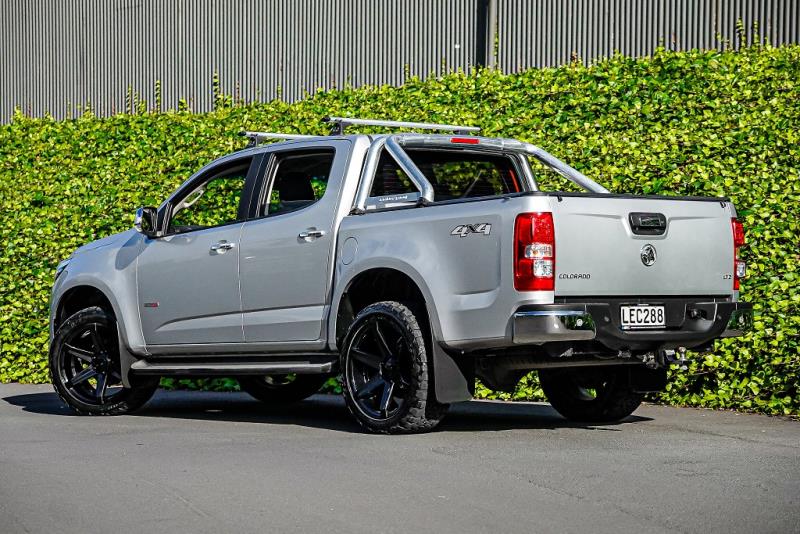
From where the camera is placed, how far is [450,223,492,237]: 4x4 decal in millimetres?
7625

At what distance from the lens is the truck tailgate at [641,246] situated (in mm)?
7582

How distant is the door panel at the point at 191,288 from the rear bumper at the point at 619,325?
2729 millimetres

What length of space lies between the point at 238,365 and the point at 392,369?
1.57 m

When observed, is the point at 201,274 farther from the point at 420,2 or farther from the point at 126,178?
the point at 420,2

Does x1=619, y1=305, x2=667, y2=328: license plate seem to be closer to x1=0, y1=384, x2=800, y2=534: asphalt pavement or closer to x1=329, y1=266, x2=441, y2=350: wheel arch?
x1=0, y1=384, x2=800, y2=534: asphalt pavement

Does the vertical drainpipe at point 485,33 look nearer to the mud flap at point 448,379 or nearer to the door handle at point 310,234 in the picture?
the door handle at point 310,234

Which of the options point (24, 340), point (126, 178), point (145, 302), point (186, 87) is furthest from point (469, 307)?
point (186, 87)

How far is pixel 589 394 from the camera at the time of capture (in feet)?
31.4

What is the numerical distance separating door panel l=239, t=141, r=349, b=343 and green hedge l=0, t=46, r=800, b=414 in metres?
2.69

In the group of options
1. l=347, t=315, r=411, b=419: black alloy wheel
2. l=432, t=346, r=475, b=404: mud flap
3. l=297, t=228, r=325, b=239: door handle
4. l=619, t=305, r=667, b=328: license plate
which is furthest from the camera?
l=297, t=228, r=325, b=239: door handle

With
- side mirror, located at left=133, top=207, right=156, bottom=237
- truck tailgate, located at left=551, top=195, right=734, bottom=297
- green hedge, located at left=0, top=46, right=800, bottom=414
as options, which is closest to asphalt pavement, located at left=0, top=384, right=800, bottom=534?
green hedge, located at left=0, top=46, right=800, bottom=414

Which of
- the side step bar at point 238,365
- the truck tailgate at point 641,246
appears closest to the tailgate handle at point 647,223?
the truck tailgate at point 641,246

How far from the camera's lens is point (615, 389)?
9172mm

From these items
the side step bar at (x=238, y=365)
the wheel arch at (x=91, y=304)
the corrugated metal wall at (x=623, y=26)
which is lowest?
the side step bar at (x=238, y=365)
